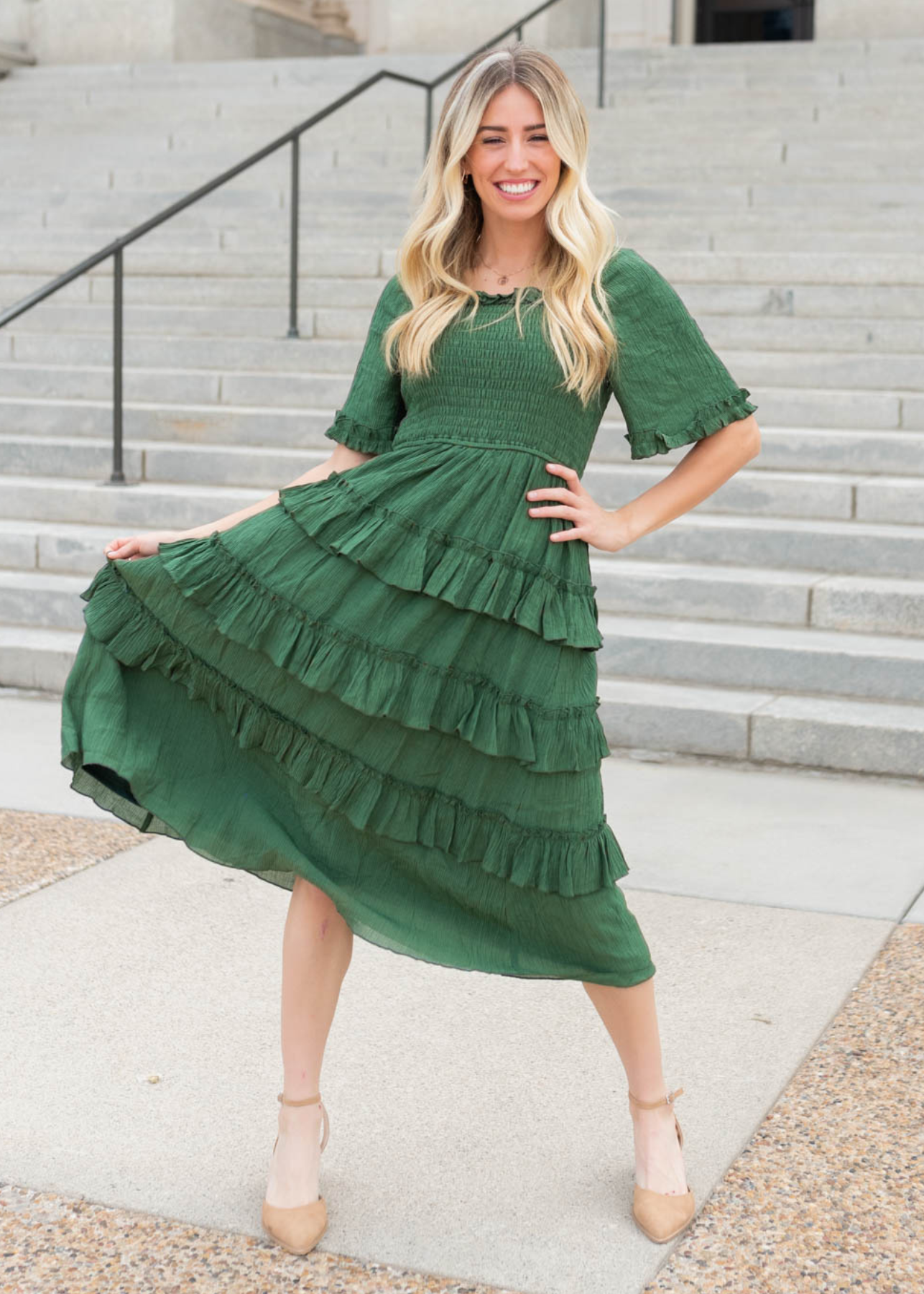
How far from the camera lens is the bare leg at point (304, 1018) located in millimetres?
2625

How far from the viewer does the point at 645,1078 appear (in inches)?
105

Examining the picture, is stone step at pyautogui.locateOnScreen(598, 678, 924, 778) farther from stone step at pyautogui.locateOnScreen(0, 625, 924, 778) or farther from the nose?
the nose

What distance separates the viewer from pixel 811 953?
3.86 m

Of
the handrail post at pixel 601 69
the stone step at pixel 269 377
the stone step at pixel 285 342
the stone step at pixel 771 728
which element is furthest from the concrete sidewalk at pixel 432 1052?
the handrail post at pixel 601 69

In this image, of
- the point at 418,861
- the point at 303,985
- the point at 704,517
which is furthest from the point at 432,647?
the point at 704,517

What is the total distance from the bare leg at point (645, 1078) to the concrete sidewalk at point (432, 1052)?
0.09m

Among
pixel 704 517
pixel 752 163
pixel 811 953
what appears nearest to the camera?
pixel 811 953

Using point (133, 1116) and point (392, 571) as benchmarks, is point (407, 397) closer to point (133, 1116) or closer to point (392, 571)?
point (392, 571)

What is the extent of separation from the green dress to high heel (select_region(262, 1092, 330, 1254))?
1.42ft

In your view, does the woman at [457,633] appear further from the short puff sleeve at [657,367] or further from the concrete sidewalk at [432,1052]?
the concrete sidewalk at [432,1052]

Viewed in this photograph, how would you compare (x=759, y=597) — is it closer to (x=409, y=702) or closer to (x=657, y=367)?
(x=657, y=367)

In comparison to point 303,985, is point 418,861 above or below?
above

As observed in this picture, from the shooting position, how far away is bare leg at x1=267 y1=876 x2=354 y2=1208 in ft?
8.61

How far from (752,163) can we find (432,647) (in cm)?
848
